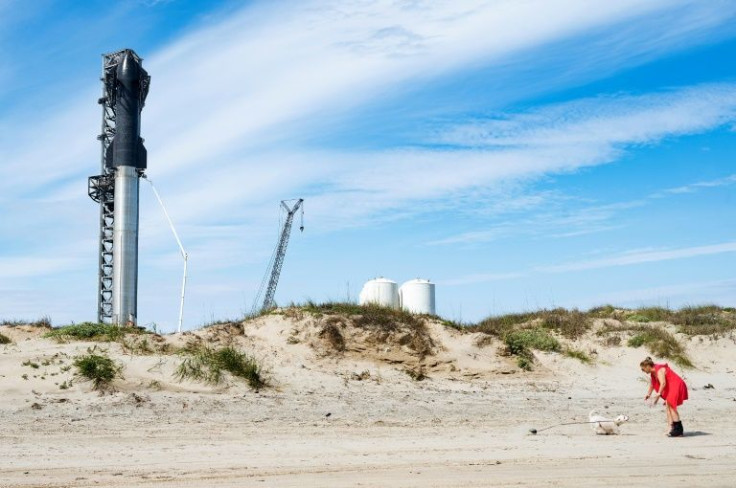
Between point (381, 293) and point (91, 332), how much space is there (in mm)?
9714

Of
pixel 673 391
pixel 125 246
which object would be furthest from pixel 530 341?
pixel 125 246

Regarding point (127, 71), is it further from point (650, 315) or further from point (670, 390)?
point (670, 390)

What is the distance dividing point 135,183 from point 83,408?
2591cm

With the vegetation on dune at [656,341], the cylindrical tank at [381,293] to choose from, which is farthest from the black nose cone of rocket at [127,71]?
the vegetation on dune at [656,341]

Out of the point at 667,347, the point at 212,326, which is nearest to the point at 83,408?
the point at 212,326

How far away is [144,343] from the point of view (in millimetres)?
19500

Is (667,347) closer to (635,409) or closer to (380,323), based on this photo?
(635,409)

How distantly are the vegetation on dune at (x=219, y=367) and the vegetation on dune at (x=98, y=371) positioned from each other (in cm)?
145

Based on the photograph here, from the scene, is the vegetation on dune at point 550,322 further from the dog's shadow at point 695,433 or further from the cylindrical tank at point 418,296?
the dog's shadow at point 695,433

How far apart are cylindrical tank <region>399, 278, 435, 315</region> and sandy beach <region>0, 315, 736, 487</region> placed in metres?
2.73

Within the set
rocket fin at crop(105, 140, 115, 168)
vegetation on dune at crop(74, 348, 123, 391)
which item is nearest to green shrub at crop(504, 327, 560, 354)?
vegetation on dune at crop(74, 348, 123, 391)

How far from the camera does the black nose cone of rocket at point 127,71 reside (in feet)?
136

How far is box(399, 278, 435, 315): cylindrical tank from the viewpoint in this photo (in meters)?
26.1

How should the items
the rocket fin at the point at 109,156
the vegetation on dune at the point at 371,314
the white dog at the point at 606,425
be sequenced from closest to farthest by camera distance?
the white dog at the point at 606,425, the vegetation on dune at the point at 371,314, the rocket fin at the point at 109,156
